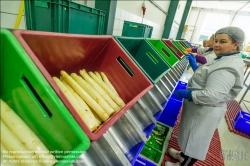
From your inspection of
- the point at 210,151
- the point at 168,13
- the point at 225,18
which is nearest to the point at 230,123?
the point at 210,151

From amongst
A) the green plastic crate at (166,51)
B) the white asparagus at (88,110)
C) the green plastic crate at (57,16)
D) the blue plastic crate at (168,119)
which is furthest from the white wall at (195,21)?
the white asparagus at (88,110)

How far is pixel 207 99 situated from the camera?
4.81 feet

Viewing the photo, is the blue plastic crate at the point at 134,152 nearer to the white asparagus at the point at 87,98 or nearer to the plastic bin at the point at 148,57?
the white asparagus at the point at 87,98

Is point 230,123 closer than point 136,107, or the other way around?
point 136,107

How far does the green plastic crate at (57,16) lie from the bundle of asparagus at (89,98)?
24.0 inches

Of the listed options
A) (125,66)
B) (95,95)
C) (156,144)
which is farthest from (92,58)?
(156,144)

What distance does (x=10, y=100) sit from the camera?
27.4 inches

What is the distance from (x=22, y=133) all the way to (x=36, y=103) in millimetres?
176

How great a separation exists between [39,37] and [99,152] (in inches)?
32.1

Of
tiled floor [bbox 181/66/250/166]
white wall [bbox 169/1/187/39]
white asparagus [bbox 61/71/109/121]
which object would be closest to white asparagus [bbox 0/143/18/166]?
white asparagus [bbox 61/71/109/121]

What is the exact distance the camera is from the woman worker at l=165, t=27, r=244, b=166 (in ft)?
4.67

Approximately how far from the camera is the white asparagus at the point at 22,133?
2.12 ft

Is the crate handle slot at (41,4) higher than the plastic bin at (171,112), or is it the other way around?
the crate handle slot at (41,4)

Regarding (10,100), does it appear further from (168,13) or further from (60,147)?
(168,13)
